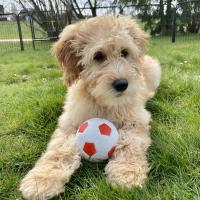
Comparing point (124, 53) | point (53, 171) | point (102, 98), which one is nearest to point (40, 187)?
point (53, 171)

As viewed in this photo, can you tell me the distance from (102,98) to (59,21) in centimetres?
970

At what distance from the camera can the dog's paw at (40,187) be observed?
2129 mm

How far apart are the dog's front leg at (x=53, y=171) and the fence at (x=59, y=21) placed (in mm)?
8720

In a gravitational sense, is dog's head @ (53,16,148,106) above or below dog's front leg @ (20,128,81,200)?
above

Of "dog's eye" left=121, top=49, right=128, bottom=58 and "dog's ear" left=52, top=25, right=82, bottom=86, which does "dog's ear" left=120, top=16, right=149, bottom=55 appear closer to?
"dog's eye" left=121, top=49, right=128, bottom=58

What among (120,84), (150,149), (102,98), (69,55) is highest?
(69,55)

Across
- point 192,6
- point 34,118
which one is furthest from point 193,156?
point 192,6

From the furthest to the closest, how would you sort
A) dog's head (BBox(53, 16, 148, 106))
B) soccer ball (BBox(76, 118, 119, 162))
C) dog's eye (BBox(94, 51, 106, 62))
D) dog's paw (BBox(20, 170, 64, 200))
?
1. dog's eye (BBox(94, 51, 106, 62))
2. dog's head (BBox(53, 16, 148, 106))
3. soccer ball (BBox(76, 118, 119, 162))
4. dog's paw (BBox(20, 170, 64, 200))

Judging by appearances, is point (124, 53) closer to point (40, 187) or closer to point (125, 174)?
point (125, 174)

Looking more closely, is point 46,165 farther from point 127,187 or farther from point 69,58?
point 69,58

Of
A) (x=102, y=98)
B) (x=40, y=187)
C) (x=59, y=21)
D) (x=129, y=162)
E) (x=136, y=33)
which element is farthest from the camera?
(x=59, y=21)

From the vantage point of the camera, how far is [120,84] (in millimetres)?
2557

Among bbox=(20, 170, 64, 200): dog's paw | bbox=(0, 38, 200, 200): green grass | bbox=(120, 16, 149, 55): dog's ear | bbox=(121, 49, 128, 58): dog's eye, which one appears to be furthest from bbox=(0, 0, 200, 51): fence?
bbox=(20, 170, 64, 200): dog's paw

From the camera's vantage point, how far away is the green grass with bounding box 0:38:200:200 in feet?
7.04
